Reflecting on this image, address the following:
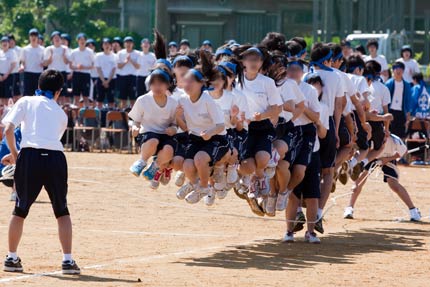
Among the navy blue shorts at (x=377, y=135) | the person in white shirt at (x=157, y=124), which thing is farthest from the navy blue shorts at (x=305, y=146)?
the navy blue shorts at (x=377, y=135)

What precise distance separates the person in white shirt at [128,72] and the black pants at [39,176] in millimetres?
21308

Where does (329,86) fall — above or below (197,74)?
below

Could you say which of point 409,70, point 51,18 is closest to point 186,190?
point 409,70

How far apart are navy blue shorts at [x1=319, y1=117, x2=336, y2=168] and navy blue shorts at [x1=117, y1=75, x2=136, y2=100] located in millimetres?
17440

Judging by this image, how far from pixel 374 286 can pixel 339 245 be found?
3.56m

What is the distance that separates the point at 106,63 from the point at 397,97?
897cm

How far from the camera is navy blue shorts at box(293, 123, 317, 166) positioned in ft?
52.4

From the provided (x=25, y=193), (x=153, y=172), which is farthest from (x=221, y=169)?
(x=25, y=193)

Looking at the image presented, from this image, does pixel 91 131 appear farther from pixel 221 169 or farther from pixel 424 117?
pixel 221 169

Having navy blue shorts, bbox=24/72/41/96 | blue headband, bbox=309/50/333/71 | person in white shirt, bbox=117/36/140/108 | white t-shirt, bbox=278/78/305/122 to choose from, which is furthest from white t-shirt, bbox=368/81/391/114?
navy blue shorts, bbox=24/72/41/96

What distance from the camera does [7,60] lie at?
33.9m

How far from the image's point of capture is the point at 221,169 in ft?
50.3

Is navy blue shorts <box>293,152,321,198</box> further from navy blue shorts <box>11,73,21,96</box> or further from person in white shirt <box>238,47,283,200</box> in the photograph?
navy blue shorts <box>11,73,21,96</box>

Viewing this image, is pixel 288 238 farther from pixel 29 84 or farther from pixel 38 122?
pixel 29 84
